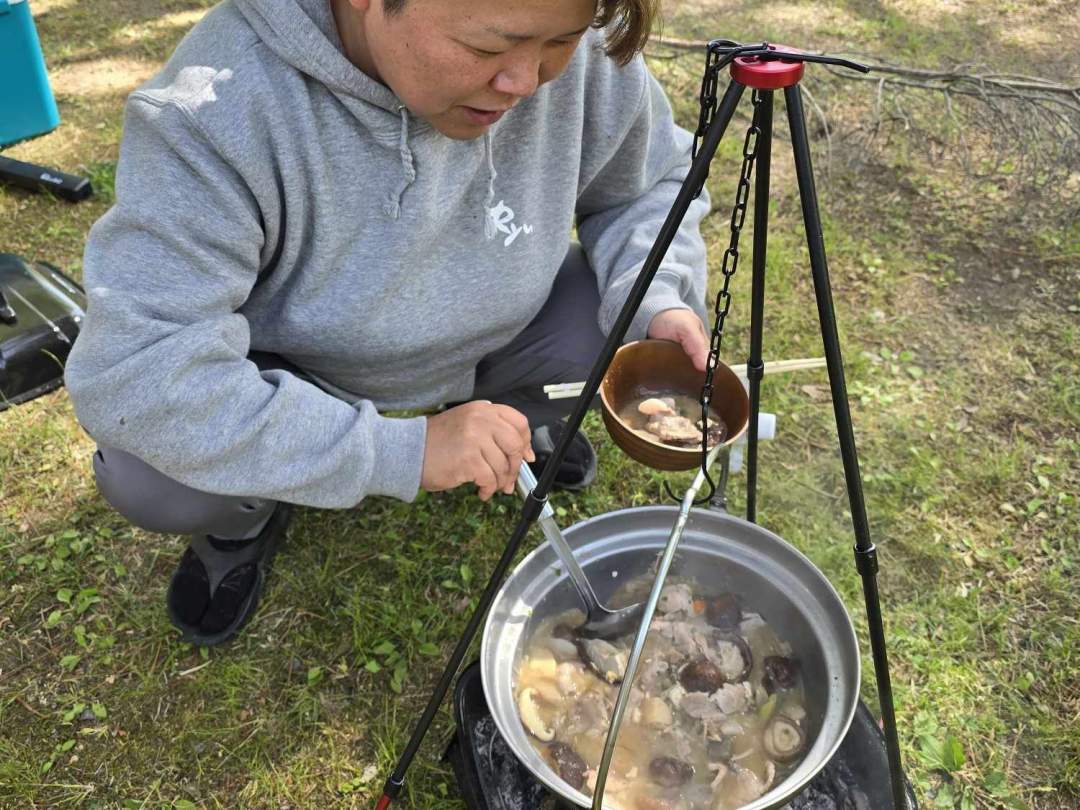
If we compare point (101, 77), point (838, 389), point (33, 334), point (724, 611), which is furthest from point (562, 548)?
point (101, 77)

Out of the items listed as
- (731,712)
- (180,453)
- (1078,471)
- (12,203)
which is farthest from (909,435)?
(12,203)

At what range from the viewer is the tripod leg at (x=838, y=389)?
117 centimetres

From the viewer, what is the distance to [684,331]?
1.93 metres

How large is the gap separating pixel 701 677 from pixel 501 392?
1.01 meters

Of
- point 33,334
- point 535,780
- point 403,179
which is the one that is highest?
point 403,179

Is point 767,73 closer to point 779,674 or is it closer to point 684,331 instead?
point 684,331

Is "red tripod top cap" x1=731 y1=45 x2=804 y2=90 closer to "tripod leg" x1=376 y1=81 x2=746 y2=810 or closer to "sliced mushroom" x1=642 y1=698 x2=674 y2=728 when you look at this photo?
"tripod leg" x1=376 y1=81 x2=746 y2=810

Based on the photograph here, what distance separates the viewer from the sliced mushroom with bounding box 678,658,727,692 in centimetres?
178

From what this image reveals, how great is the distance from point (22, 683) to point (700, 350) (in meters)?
1.87

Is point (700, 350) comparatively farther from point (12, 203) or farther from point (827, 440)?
point (12, 203)

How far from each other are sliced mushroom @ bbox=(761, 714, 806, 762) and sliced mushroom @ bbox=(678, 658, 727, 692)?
13 cm

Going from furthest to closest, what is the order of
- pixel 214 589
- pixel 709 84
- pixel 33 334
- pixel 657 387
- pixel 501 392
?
pixel 33 334 < pixel 501 392 < pixel 214 589 < pixel 657 387 < pixel 709 84

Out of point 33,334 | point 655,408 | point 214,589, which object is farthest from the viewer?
point 33,334

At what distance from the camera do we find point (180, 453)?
1.55m
